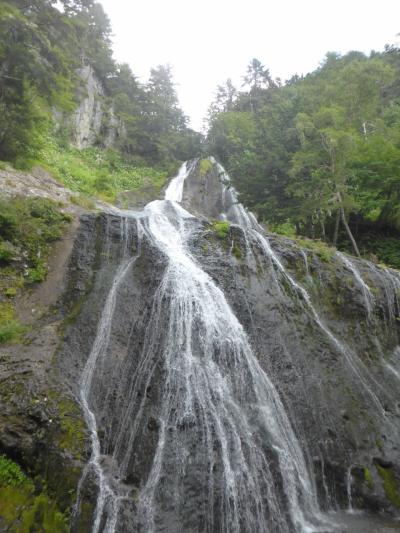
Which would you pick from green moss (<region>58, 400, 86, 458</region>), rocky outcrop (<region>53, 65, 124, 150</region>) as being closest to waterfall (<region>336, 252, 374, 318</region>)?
green moss (<region>58, 400, 86, 458</region>)

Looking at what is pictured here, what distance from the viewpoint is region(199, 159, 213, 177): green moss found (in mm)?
26202

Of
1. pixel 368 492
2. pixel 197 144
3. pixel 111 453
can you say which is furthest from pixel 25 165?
pixel 197 144

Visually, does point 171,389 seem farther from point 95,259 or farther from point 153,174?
point 153,174

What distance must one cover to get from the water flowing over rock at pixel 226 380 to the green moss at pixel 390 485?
2cm

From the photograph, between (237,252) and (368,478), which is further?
(237,252)

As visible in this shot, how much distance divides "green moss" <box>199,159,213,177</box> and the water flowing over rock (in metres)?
16.3

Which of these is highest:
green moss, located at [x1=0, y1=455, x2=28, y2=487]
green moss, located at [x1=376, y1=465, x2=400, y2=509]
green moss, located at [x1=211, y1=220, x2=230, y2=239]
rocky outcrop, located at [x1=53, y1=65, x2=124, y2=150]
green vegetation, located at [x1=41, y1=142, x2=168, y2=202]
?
rocky outcrop, located at [x1=53, y1=65, x2=124, y2=150]

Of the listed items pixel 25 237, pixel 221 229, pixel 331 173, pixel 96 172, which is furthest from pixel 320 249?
pixel 96 172

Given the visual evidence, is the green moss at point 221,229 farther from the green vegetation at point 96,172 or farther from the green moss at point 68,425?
the green moss at point 68,425

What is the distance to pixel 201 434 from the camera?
19.0 feet

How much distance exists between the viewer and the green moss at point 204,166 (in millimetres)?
26202

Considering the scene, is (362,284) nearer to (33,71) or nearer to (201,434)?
(201,434)

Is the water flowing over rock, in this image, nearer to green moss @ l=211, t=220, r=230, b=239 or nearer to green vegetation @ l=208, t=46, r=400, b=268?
green moss @ l=211, t=220, r=230, b=239

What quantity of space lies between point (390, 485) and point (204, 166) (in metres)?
23.9
